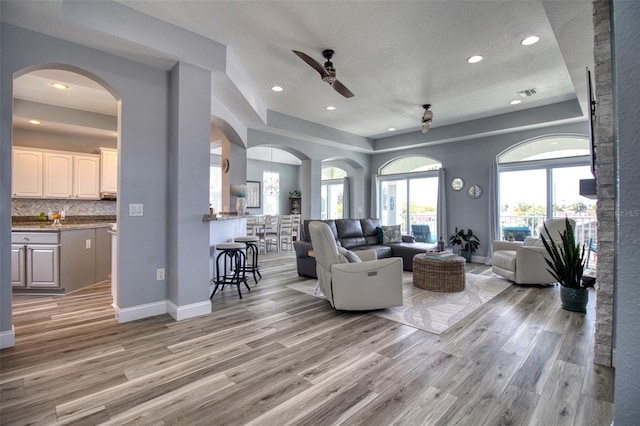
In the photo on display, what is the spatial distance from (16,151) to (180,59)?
4.07m

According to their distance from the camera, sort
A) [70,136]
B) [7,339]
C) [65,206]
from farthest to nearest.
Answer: [70,136] < [65,206] < [7,339]

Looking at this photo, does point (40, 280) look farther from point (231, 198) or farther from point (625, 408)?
point (625, 408)

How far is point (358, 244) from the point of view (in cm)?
603

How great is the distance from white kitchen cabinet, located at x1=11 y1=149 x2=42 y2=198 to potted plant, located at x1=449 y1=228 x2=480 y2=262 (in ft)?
26.9

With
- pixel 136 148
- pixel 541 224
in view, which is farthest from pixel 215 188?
pixel 541 224

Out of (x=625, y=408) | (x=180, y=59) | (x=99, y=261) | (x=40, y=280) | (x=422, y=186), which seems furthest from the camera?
(x=422, y=186)

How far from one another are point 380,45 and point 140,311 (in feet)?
13.2

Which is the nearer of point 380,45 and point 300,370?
point 300,370

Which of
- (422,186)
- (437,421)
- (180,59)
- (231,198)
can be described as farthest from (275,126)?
(437,421)

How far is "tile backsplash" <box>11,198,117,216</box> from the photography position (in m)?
5.20

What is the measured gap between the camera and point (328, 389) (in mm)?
1982

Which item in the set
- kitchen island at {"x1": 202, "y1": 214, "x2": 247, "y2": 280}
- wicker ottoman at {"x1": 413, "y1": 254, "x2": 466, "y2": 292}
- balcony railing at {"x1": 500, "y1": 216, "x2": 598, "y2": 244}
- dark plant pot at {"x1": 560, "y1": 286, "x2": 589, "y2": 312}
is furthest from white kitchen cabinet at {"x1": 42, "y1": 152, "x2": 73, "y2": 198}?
balcony railing at {"x1": 500, "y1": 216, "x2": 598, "y2": 244}

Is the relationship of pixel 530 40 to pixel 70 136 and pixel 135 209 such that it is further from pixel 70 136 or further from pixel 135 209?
pixel 70 136

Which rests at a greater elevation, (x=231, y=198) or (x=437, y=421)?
(x=231, y=198)
